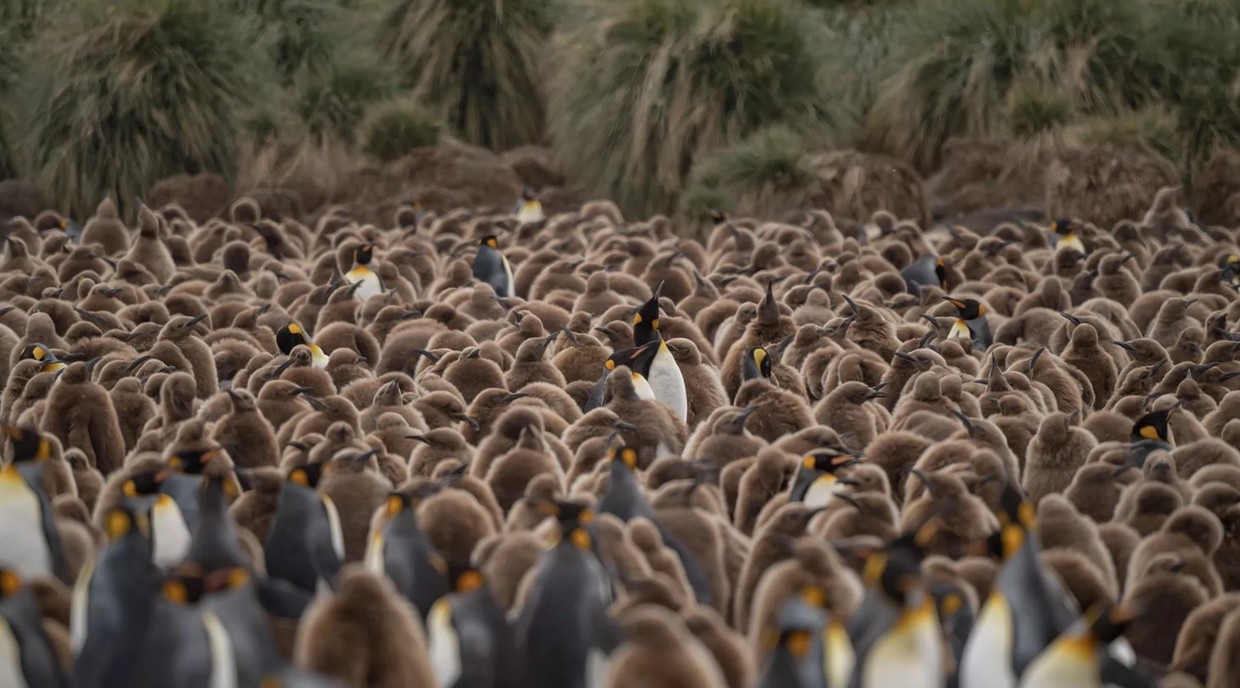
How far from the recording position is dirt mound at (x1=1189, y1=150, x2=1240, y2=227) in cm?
1466

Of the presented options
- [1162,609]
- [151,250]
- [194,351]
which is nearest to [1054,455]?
[1162,609]

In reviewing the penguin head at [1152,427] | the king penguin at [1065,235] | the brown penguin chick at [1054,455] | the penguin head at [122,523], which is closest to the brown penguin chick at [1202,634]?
the brown penguin chick at [1054,455]

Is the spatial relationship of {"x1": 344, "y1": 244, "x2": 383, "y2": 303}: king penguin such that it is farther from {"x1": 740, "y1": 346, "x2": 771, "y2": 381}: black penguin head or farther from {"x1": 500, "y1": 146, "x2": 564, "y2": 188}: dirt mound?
{"x1": 500, "y1": 146, "x2": 564, "y2": 188}: dirt mound

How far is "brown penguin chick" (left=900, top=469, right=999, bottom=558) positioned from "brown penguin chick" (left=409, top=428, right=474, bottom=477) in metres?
1.74

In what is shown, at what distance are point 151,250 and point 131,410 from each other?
4796mm

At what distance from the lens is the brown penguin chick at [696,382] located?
749cm

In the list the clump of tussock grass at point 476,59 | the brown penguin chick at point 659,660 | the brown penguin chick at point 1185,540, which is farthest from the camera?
the clump of tussock grass at point 476,59

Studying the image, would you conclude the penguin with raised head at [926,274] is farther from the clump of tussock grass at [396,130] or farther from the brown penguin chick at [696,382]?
the clump of tussock grass at [396,130]

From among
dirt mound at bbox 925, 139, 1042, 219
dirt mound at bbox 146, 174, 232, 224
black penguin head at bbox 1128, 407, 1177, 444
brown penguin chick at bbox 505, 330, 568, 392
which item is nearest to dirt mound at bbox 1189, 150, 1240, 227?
dirt mound at bbox 925, 139, 1042, 219

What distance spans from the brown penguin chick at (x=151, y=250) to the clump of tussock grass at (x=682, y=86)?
5.44 meters

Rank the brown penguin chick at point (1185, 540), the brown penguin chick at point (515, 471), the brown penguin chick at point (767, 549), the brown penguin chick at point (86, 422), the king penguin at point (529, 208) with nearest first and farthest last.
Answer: the brown penguin chick at point (767, 549), the brown penguin chick at point (1185, 540), the brown penguin chick at point (515, 471), the brown penguin chick at point (86, 422), the king penguin at point (529, 208)

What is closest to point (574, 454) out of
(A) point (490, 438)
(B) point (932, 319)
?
(A) point (490, 438)

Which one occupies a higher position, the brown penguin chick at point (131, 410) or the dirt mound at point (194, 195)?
the brown penguin chick at point (131, 410)

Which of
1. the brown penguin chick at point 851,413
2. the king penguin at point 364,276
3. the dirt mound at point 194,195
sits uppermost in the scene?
the brown penguin chick at point 851,413
